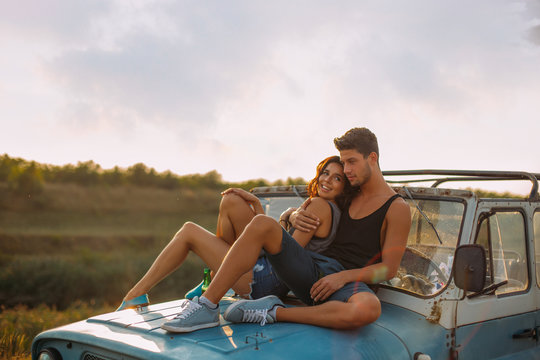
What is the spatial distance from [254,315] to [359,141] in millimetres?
1405

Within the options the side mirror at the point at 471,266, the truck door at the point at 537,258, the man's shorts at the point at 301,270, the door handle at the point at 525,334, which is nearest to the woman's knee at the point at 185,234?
the man's shorts at the point at 301,270

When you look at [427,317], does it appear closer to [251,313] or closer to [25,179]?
[251,313]

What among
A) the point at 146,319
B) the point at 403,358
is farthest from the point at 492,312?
the point at 146,319

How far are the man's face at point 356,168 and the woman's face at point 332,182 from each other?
0.25 feet

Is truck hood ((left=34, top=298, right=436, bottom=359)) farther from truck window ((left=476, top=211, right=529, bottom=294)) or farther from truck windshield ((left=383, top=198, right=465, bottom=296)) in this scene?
truck window ((left=476, top=211, right=529, bottom=294))

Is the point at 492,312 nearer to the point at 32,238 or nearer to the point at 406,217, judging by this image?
the point at 406,217

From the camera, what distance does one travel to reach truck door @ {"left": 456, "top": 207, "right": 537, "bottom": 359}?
326 cm

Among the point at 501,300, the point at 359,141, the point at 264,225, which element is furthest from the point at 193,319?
the point at 501,300

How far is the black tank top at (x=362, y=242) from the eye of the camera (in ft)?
11.2

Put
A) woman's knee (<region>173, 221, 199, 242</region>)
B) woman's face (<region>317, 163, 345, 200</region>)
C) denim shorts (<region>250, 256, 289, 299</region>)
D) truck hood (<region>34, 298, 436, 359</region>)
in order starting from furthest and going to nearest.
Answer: woman's knee (<region>173, 221, 199, 242</region>) → woman's face (<region>317, 163, 345, 200</region>) → denim shorts (<region>250, 256, 289, 299</region>) → truck hood (<region>34, 298, 436, 359</region>)

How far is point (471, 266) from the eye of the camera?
288 centimetres

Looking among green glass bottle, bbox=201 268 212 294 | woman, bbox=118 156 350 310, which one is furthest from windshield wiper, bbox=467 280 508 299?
green glass bottle, bbox=201 268 212 294

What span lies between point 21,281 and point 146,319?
28.5 metres

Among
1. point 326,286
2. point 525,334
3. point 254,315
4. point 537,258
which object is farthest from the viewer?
point 537,258
